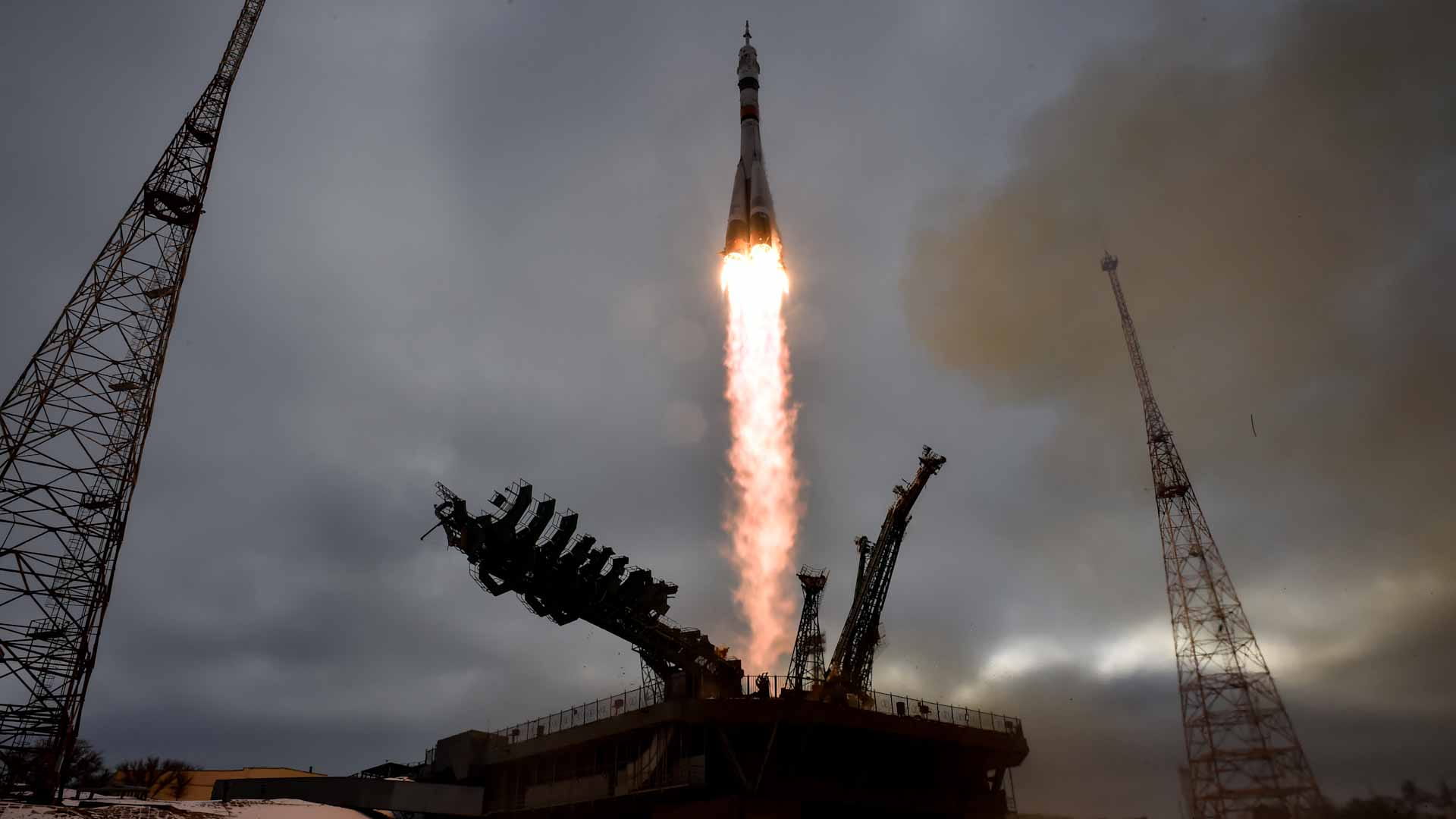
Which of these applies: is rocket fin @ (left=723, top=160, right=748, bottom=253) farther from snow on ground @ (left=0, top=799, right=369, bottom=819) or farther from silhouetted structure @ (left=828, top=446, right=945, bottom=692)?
snow on ground @ (left=0, top=799, right=369, bottom=819)

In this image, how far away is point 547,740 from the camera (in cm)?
4769

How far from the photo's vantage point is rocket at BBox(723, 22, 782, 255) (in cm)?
4912

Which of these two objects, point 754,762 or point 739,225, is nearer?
point 754,762

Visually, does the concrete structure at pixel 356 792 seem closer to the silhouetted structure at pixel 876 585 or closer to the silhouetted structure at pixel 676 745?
the silhouetted structure at pixel 676 745

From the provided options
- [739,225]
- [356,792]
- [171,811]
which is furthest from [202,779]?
[739,225]

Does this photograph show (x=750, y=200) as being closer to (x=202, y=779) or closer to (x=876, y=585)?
(x=876, y=585)

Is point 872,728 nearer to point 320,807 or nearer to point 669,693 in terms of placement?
point 669,693

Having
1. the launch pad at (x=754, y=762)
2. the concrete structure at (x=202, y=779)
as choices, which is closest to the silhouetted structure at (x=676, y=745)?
the launch pad at (x=754, y=762)

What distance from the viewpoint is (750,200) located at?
5006cm

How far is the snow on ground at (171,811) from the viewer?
2994 cm

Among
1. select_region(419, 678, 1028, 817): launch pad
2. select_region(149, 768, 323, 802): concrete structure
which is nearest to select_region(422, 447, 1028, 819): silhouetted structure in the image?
select_region(419, 678, 1028, 817): launch pad

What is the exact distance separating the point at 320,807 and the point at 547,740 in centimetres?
1277

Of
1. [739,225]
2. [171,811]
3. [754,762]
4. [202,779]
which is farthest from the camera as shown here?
[202,779]

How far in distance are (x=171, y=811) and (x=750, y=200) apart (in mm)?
38509
